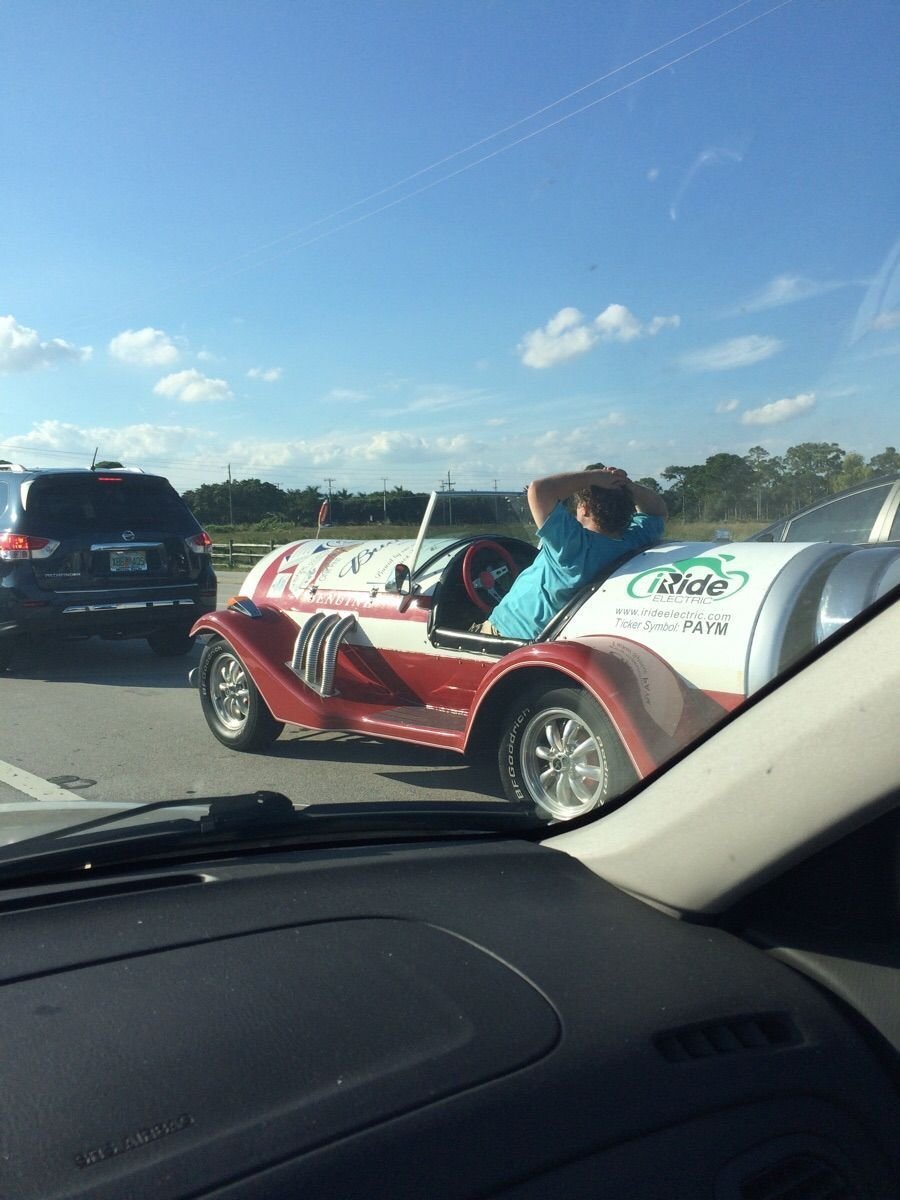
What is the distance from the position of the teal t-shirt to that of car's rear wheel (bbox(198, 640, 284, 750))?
153cm

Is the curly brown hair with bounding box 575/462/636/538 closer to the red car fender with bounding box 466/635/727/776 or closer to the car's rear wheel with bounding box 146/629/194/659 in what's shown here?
the red car fender with bounding box 466/635/727/776

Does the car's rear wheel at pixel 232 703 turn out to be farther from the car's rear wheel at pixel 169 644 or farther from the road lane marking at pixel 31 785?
the car's rear wheel at pixel 169 644

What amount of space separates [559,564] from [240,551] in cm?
311

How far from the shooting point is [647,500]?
3529 mm

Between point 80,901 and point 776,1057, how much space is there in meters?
1.32

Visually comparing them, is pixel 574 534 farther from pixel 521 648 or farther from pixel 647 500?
pixel 647 500

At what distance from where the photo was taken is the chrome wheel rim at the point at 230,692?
564 centimetres

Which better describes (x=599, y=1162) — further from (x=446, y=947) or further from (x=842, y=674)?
(x=842, y=674)

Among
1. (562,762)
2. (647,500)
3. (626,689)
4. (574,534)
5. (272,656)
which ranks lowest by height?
(562,762)

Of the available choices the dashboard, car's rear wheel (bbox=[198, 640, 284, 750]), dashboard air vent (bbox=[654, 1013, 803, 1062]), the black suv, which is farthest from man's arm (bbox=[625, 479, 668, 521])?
the black suv

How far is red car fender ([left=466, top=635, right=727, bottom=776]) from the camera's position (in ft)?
9.19

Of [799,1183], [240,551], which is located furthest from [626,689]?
[240,551]

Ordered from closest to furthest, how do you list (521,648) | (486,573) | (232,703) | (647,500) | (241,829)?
(241,829) < (647,500) < (521,648) < (486,573) < (232,703)

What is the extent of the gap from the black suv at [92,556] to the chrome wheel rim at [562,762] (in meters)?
3.59
